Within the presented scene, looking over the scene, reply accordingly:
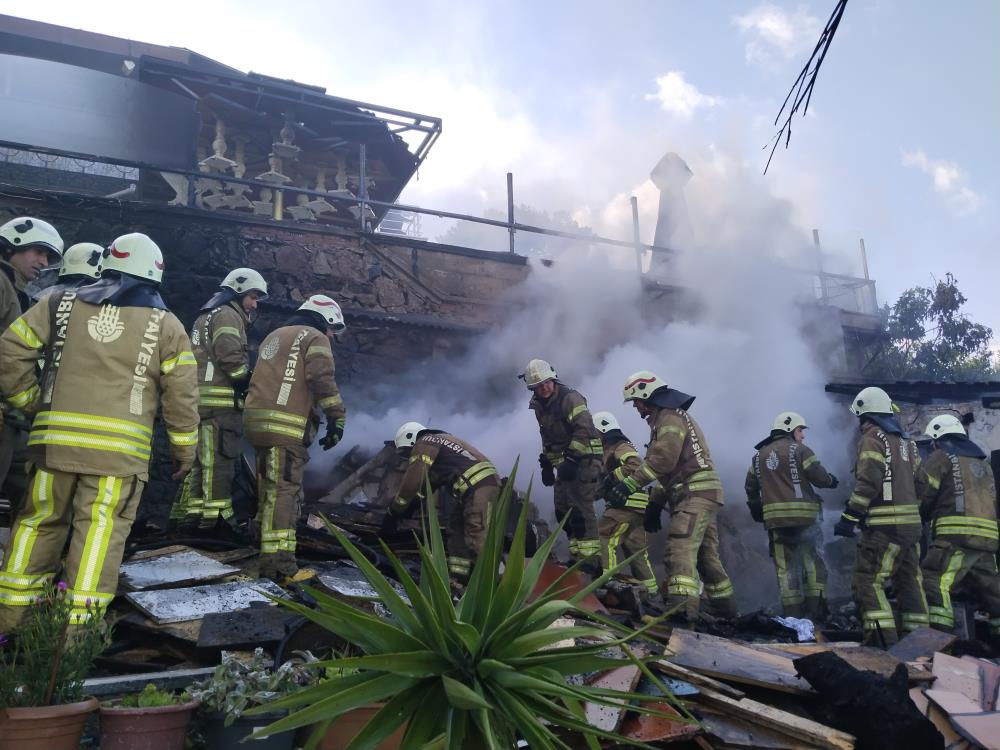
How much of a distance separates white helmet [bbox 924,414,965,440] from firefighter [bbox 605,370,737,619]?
2.10m

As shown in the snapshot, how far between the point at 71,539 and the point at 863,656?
450 centimetres

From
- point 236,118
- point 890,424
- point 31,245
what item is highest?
point 236,118

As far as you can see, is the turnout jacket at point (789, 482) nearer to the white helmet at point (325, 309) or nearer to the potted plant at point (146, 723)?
the white helmet at point (325, 309)

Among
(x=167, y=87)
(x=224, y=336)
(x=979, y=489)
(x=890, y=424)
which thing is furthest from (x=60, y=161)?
(x=979, y=489)

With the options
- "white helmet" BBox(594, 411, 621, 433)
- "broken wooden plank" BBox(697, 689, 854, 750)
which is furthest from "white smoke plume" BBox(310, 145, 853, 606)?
"broken wooden plank" BBox(697, 689, 854, 750)

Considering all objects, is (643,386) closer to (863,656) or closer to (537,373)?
(537,373)

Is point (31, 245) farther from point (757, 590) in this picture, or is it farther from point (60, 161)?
point (757, 590)

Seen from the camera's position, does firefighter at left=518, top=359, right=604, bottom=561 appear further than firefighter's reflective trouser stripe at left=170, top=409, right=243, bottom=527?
Yes

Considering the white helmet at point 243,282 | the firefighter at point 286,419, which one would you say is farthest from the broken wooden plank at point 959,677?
the white helmet at point 243,282

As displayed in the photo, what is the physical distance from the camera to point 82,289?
4.14 meters

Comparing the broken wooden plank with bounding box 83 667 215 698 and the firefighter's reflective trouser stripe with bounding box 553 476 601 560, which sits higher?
the firefighter's reflective trouser stripe with bounding box 553 476 601 560

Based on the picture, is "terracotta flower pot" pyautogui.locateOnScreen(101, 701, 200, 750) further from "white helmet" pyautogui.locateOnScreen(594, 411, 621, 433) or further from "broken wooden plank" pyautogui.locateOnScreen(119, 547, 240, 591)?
"white helmet" pyautogui.locateOnScreen(594, 411, 621, 433)

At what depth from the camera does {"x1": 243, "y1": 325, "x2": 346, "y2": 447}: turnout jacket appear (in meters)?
5.87

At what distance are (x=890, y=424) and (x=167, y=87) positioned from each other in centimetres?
1343
